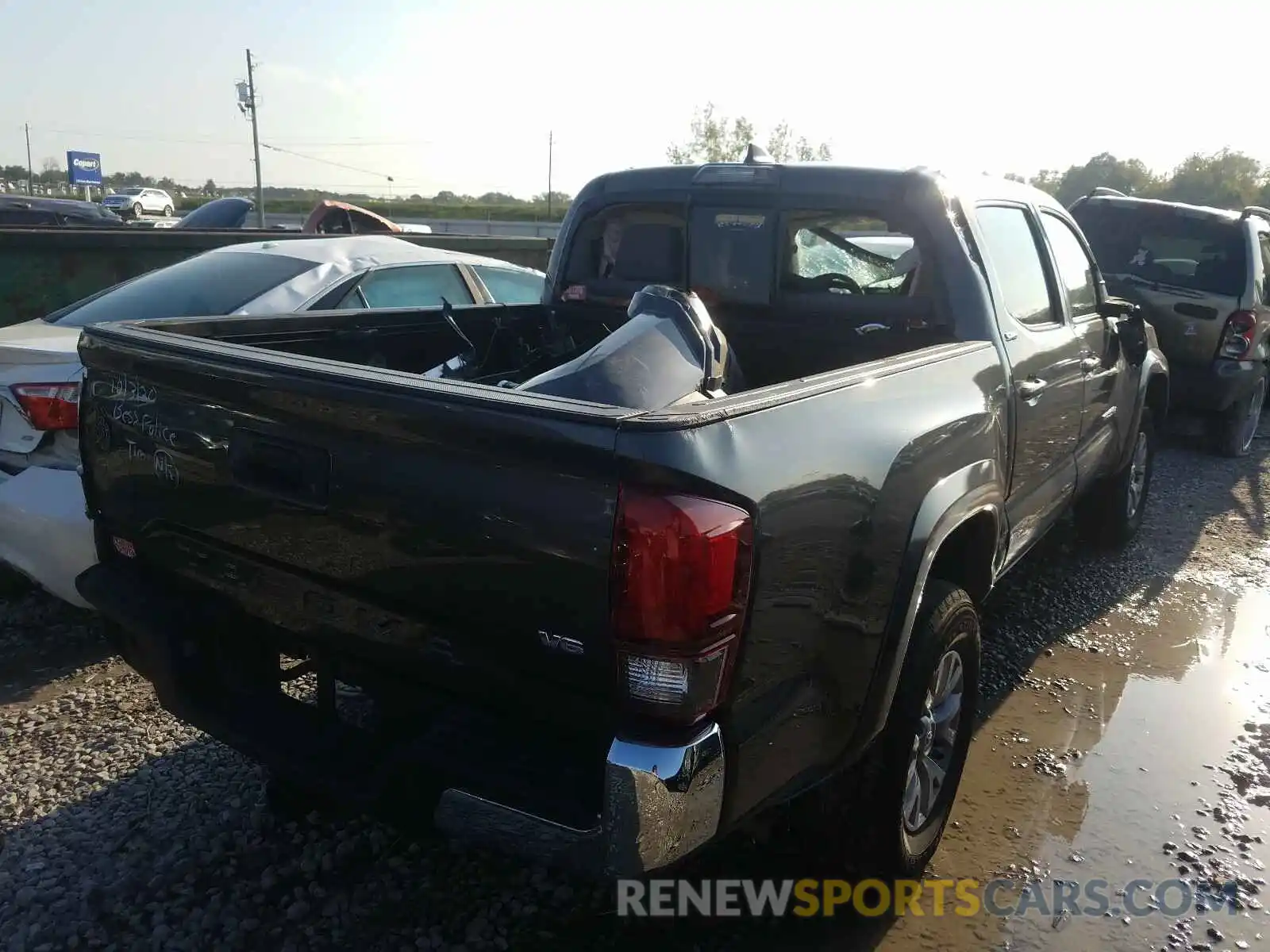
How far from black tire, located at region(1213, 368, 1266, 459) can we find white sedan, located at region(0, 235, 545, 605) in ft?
18.9

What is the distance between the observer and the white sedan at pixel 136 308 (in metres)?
3.78

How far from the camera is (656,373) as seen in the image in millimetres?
2770

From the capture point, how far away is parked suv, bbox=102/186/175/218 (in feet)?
123

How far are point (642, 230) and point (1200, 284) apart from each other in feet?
19.2

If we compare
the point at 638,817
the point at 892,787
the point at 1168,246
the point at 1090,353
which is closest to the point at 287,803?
the point at 638,817

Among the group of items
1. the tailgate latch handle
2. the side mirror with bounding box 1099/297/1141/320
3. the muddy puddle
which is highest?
the side mirror with bounding box 1099/297/1141/320

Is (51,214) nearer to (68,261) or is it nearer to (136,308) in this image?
(68,261)

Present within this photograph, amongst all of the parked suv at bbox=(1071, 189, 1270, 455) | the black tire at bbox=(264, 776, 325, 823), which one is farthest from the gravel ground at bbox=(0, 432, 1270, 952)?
the parked suv at bbox=(1071, 189, 1270, 455)

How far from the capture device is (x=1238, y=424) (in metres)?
8.26

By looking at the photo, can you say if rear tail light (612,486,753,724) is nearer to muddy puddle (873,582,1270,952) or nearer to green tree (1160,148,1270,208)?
muddy puddle (873,582,1270,952)

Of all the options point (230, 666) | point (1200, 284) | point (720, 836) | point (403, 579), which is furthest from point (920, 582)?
point (1200, 284)

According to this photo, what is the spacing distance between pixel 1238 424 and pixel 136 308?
26.9 ft

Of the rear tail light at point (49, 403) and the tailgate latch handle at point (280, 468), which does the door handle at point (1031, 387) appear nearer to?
the tailgate latch handle at point (280, 468)

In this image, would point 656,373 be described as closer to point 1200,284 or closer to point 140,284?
point 140,284
